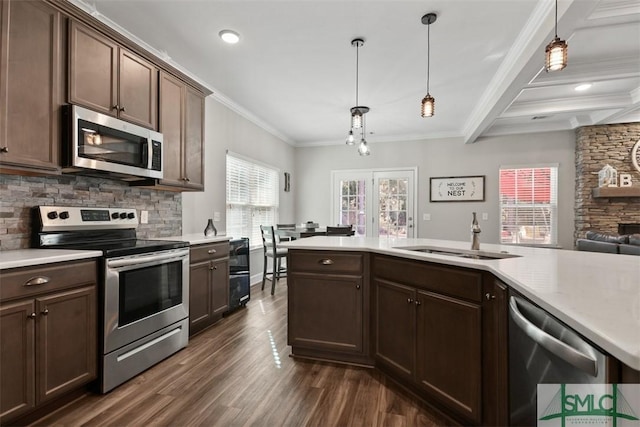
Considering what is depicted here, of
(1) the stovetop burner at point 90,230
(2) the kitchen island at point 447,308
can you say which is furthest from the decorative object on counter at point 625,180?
(1) the stovetop burner at point 90,230

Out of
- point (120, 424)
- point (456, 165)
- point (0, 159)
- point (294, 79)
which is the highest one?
point (294, 79)

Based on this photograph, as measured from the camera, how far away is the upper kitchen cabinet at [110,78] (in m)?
2.12

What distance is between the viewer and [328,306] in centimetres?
240

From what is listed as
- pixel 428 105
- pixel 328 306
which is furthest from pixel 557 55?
pixel 328 306

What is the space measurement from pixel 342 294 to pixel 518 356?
1261 millimetres

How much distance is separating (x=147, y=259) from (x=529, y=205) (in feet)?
19.6

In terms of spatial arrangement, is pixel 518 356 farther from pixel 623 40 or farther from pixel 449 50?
pixel 623 40

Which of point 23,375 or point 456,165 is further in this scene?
point 456,165

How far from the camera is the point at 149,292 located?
232 cm

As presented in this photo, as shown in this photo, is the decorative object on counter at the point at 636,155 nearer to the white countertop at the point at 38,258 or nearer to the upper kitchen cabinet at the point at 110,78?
the upper kitchen cabinet at the point at 110,78

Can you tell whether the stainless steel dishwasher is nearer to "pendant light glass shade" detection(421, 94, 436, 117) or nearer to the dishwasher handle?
the dishwasher handle

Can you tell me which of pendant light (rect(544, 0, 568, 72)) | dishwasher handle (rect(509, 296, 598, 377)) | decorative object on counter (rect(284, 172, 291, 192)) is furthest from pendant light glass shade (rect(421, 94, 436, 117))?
decorative object on counter (rect(284, 172, 291, 192))

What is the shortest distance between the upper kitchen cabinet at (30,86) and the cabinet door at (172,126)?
867 mm

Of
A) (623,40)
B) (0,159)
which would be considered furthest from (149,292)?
(623,40)
